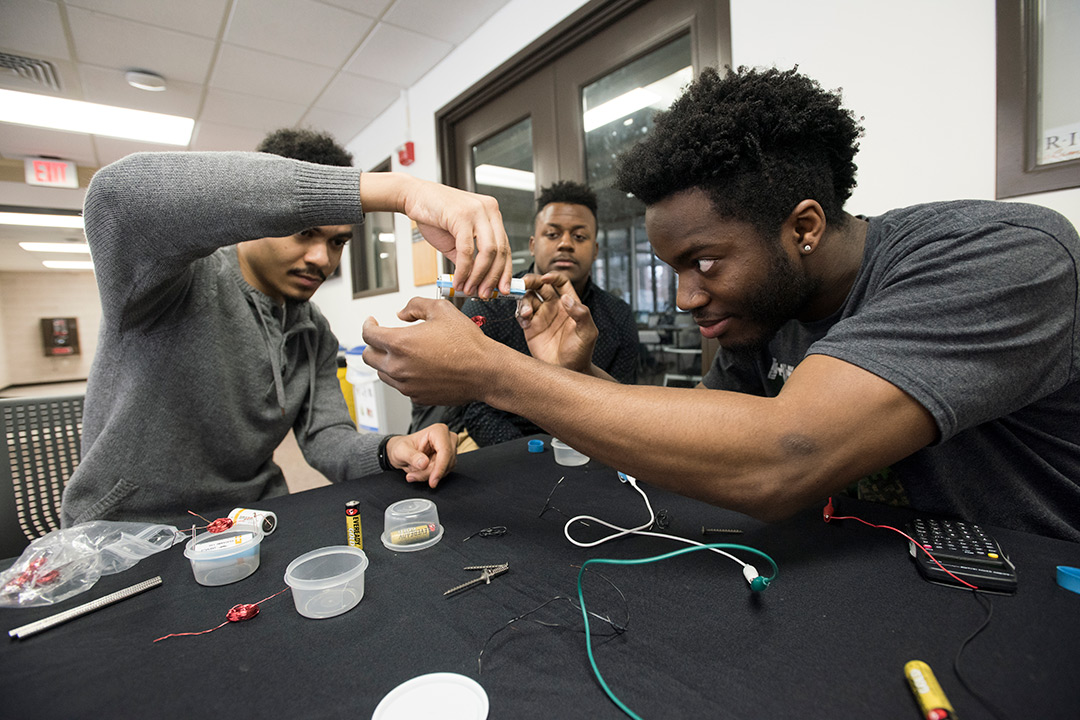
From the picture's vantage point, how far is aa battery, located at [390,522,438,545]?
28.5 inches

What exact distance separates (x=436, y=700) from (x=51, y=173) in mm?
6245

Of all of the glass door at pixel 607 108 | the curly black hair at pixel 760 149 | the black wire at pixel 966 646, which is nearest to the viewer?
the black wire at pixel 966 646

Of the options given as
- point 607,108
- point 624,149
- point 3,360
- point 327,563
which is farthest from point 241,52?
point 3,360

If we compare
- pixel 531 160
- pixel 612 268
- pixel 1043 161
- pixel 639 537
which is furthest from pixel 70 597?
pixel 531 160

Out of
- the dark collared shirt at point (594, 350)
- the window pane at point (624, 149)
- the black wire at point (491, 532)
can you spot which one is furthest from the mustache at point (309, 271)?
the window pane at point (624, 149)

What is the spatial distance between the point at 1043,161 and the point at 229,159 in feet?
5.45

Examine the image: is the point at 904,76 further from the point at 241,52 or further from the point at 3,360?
the point at 3,360

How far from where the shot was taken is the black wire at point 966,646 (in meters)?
0.38

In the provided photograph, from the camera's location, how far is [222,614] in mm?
560

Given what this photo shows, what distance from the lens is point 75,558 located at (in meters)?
0.66

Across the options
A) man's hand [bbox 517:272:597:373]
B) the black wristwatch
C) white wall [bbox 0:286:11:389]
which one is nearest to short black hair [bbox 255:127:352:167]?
man's hand [bbox 517:272:597:373]

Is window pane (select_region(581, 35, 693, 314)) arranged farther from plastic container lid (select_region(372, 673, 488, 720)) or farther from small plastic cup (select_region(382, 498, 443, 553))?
plastic container lid (select_region(372, 673, 488, 720))

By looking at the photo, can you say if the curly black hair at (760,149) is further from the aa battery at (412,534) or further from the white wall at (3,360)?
the white wall at (3,360)

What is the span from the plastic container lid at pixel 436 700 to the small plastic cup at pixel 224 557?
1.15 feet
